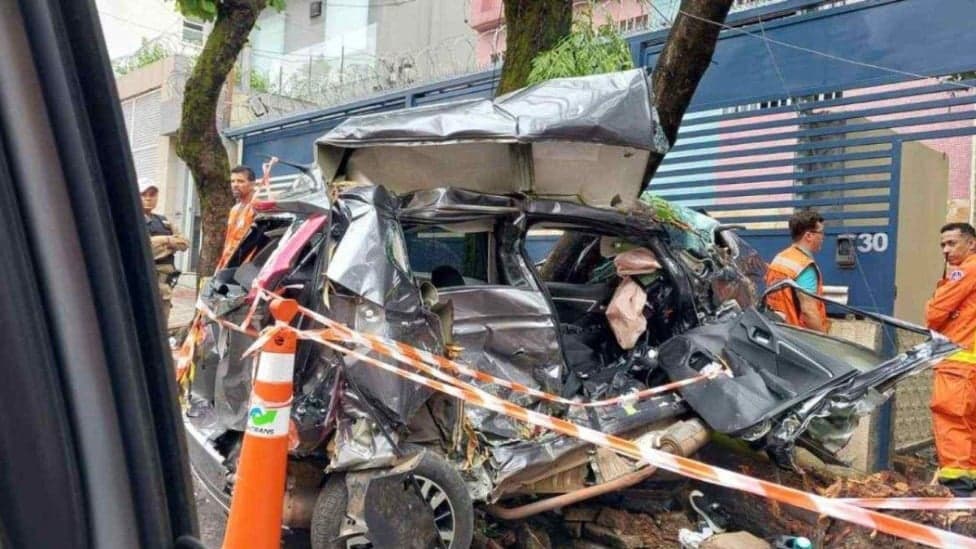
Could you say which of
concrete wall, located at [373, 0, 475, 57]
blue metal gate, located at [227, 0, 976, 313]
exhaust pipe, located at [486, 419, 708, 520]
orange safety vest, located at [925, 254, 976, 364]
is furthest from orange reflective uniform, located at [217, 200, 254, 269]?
concrete wall, located at [373, 0, 475, 57]

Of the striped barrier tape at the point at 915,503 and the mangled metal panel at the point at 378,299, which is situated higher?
the mangled metal panel at the point at 378,299

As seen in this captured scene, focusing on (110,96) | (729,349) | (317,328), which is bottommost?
(729,349)

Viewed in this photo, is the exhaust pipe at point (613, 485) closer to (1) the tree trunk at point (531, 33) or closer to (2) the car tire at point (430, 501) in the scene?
(2) the car tire at point (430, 501)

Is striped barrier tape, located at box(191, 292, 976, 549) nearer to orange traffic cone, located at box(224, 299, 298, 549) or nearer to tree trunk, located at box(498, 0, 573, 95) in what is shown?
orange traffic cone, located at box(224, 299, 298, 549)

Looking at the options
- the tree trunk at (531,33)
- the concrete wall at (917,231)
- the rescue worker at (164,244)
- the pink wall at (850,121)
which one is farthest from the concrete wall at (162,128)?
the concrete wall at (917,231)

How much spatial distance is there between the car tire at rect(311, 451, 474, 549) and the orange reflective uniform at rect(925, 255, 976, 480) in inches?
141

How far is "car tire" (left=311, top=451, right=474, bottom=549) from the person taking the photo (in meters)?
3.31

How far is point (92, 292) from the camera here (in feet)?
3.15

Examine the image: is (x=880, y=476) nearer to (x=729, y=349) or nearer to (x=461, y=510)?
(x=729, y=349)

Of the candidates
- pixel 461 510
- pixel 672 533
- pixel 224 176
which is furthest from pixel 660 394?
pixel 224 176

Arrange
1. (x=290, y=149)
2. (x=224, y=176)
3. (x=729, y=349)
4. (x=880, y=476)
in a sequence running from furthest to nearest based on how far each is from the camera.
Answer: (x=290, y=149), (x=224, y=176), (x=880, y=476), (x=729, y=349)

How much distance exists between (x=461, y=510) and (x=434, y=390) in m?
0.52

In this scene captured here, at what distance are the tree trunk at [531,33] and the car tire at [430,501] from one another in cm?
389

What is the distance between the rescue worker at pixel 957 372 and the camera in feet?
17.6
